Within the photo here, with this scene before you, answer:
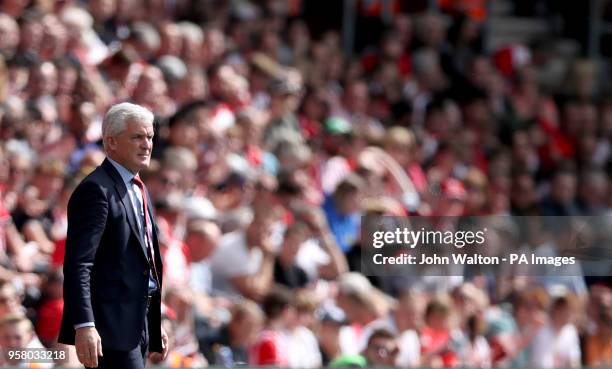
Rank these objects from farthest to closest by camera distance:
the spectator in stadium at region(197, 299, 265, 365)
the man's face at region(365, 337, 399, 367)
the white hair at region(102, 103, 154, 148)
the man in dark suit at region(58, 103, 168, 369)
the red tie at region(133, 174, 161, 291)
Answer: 1. the man's face at region(365, 337, 399, 367)
2. the spectator in stadium at region(197, 299, 265, 365)
3. the red tie at region(133, 174, 161, 291)
4. the white hair at region(102, 103, 154, 148)
5. the man in dark suit at region(58, 103, 168, 369)

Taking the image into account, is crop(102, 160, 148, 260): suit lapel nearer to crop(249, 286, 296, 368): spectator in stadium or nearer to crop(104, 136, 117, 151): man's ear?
crop(104, 136, 117, 151): man's ear

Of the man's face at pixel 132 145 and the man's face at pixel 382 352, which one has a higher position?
the man's face at pixel 132 145

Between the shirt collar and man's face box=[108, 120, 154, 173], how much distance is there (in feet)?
0.04

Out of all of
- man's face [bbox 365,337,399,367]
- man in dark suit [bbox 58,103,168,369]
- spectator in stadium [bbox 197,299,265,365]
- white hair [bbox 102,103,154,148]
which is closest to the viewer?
man in dark suit [bbox 58,103,168,369]

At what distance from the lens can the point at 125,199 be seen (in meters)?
5.13

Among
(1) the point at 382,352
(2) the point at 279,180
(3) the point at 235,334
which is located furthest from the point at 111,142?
(2) the point at 279,180

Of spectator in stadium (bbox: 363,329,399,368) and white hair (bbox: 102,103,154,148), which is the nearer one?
white hair (bbox: 102,103,154,148)

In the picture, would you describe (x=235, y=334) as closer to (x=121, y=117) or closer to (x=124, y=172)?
(x=124, y=172)

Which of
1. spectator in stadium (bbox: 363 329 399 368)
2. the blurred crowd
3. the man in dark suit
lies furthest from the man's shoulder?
spectator in stadium (bbox: 363 329 399 368)

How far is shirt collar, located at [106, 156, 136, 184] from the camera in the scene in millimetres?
5156

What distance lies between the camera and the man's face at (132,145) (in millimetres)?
5082

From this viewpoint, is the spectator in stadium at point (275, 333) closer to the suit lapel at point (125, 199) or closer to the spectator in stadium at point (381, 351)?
the spectator in stadium at point (381, 351)

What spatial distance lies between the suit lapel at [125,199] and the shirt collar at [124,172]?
1 cm

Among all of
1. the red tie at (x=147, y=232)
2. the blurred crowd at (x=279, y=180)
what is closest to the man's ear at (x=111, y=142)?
the red tie at (x=147, y=232)
